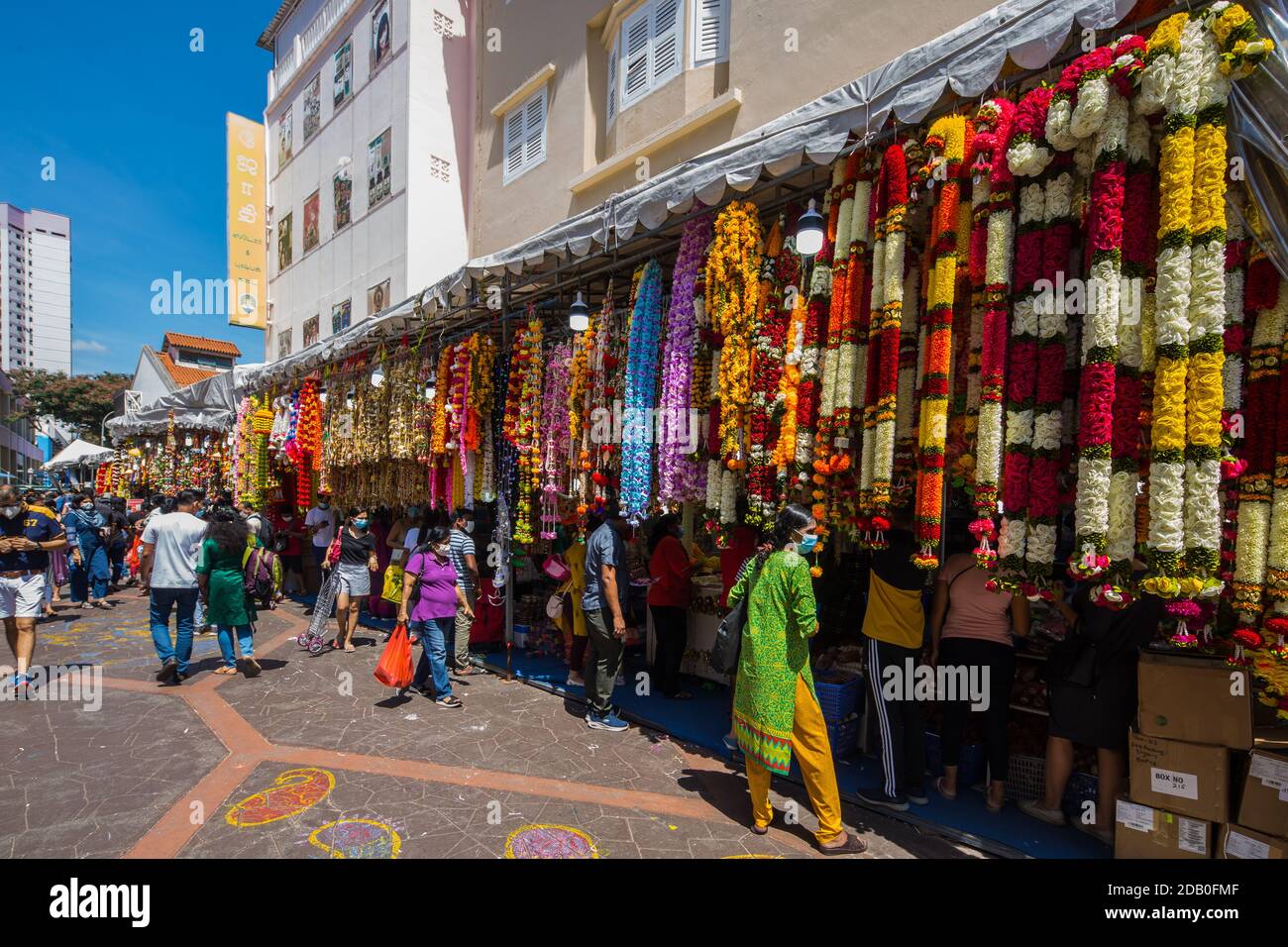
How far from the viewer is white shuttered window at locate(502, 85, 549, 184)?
1161 centimetres

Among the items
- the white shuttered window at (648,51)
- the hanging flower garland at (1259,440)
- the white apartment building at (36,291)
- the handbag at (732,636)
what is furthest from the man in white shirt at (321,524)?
the white apartment building at (36,291)

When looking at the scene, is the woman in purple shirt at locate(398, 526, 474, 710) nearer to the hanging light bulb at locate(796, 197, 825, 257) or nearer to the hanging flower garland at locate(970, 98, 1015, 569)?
the hanging light bulb at locate(796, 197, 825, 257)

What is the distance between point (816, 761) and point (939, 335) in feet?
8.29

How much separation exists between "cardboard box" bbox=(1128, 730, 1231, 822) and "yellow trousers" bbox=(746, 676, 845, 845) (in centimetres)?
161

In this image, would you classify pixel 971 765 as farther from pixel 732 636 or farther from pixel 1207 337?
pixel 1207 337

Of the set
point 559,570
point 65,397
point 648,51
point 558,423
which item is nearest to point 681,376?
point 558,423

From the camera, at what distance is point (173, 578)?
21.3 ft

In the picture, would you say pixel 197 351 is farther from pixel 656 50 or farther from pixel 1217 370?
pixel 1217 370

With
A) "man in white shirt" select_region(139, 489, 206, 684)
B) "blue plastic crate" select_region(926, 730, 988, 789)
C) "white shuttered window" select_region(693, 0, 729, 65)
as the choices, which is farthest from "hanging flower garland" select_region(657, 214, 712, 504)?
"man in white shirt" select_region(139, 489, 206, 684)

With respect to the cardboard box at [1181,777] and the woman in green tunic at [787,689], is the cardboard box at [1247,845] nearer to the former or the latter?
the cardboard box at [1181,777]

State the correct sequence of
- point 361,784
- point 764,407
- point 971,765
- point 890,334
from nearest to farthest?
point 890,334 → point 764,407 → point 361,784 → point 971,765

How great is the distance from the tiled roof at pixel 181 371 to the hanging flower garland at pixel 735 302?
Answer: 32.0 metres

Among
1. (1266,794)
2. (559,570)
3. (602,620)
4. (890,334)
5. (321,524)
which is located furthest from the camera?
(321,524)
